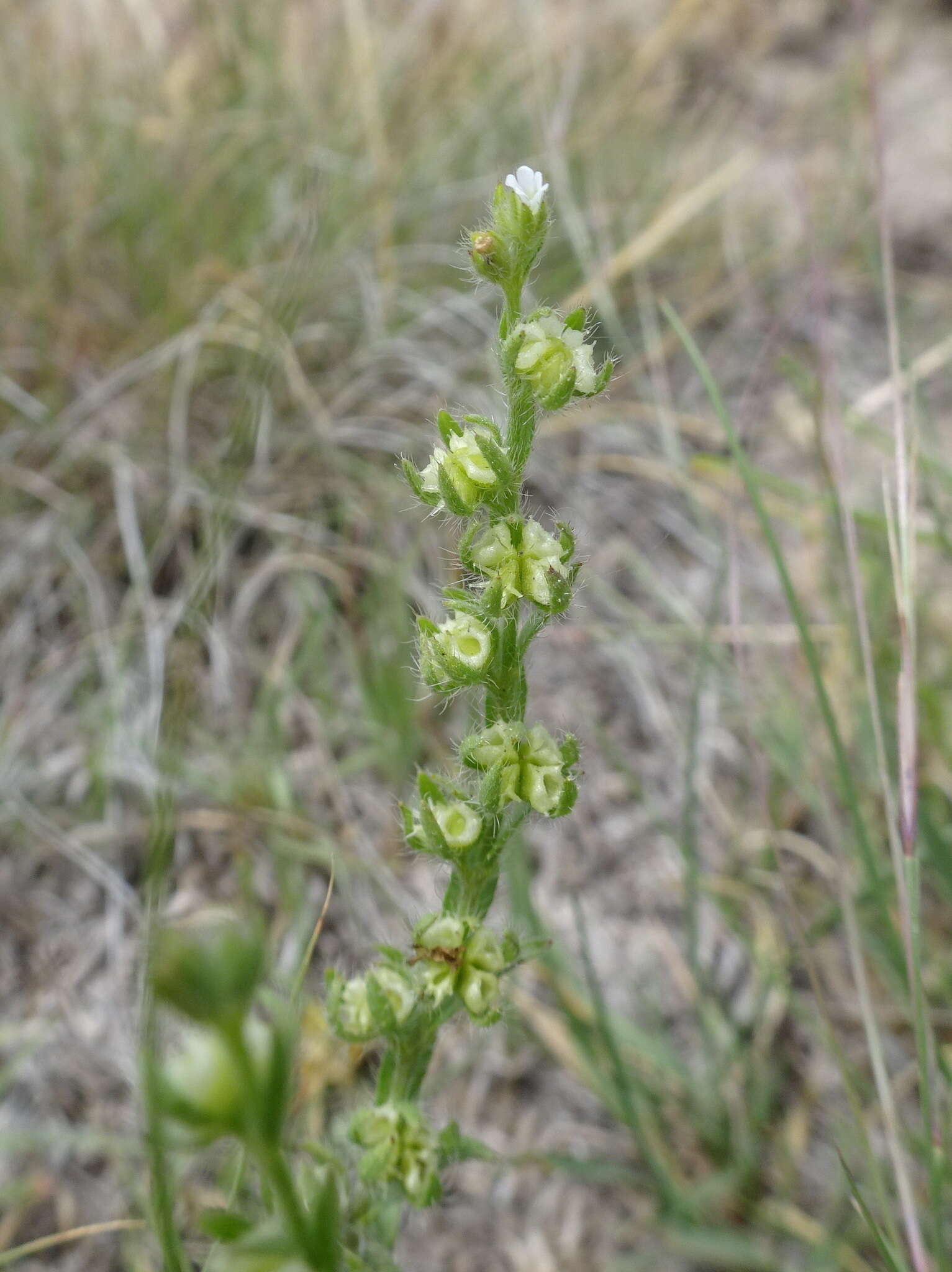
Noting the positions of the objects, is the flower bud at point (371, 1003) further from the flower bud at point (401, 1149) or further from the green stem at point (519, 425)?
the green stem at point (519, 425)

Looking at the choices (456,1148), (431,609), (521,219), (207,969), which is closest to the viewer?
(207,969)

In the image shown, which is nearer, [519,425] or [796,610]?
[519,425]

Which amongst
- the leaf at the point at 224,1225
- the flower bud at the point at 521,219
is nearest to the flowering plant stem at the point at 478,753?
the flower bud at the point at 521,219

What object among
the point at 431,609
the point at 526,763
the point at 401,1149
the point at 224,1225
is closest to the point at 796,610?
the point at 526,763

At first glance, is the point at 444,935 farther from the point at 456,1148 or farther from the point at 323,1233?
the point at 323,1233

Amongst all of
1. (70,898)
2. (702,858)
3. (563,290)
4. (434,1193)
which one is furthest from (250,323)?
(434,1193)

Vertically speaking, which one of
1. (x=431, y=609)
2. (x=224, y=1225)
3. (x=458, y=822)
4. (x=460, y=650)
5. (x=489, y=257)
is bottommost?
(x=224, y=1225)

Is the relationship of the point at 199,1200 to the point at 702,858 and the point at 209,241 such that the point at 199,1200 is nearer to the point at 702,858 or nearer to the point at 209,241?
the point at 702,858

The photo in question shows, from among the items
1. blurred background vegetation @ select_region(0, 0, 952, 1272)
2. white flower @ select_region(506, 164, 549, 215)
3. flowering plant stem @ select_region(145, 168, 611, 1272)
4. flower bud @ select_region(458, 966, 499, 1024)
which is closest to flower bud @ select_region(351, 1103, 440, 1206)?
flowering plant stem @ select_region(145, 168, 611, 1272)
